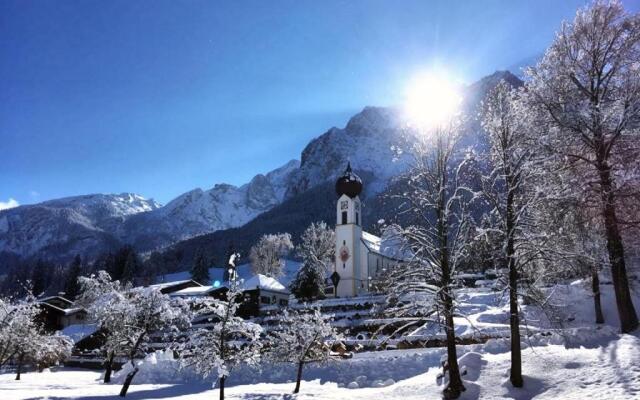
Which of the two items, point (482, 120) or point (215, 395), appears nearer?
point (482, 120)

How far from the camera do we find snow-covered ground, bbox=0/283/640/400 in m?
15.0

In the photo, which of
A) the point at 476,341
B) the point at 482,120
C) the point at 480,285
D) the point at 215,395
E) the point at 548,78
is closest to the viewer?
the point at 482,120

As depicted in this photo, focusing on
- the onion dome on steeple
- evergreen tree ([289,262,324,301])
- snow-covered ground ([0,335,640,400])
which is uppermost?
the onion dome on steeple

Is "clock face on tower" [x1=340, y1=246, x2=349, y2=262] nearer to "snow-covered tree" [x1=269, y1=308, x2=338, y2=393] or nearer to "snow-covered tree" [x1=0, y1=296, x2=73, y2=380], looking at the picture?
"snow-covered tree" [x1=0, y1=296, x2=73, y2=380]

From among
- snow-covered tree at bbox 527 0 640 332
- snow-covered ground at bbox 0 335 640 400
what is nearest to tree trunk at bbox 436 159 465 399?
snow-covered ground at bbox 0 335 640 400

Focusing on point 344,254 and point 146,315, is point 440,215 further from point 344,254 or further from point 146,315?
point 344,254

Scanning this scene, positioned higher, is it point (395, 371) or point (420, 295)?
point (420, 295)

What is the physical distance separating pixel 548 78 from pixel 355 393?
1597cm

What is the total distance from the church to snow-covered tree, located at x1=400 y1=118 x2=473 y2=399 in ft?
133

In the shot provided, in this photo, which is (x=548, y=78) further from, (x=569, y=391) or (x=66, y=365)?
(x=66, y=365)

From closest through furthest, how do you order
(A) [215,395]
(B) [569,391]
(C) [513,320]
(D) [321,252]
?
(B) [569,391]
(C) [513,320]
(A) [215,395]
(D) [321,252]

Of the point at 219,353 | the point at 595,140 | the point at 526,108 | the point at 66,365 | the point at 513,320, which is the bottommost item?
the point at 66,365

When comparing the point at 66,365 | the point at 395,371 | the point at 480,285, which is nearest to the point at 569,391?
the point at 395,371

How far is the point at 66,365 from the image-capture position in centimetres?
4603
